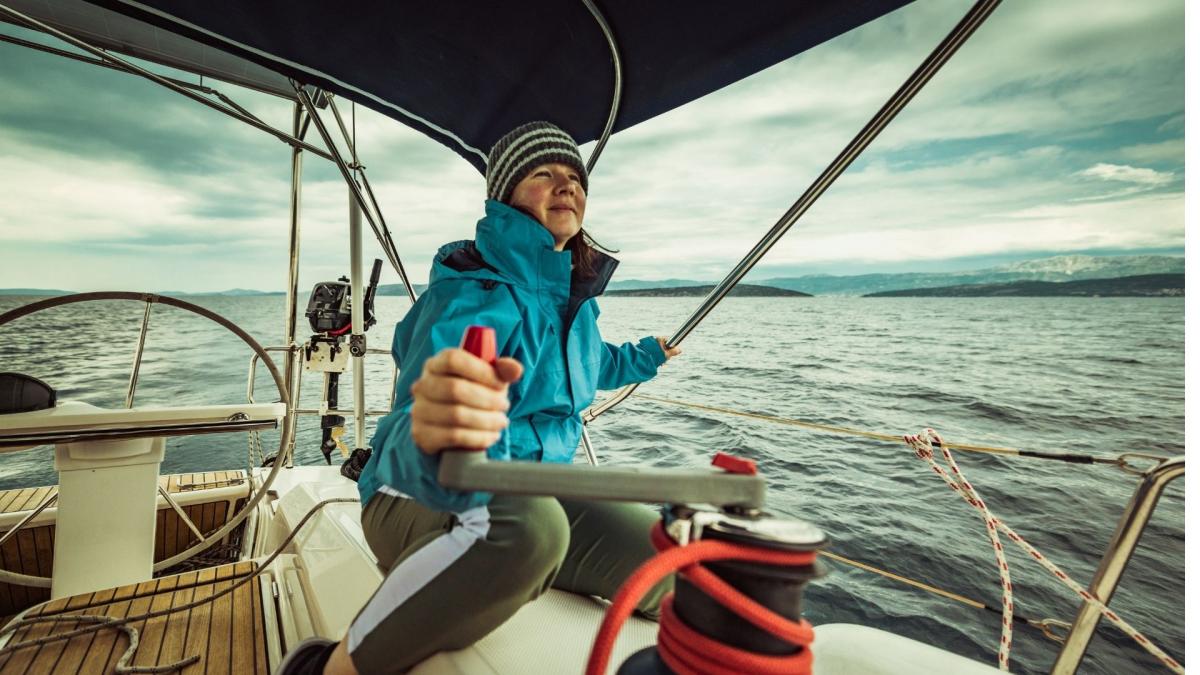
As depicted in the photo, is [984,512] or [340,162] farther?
[340,162]

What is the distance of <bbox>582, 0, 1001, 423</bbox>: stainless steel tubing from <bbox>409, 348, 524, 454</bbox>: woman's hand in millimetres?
1018

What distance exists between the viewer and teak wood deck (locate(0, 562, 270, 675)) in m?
1.11

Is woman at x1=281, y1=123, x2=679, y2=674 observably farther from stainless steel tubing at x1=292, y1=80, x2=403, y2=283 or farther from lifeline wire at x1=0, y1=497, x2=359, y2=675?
stainless steel tubing at x1=292, y1=80, x2=403, y2=283

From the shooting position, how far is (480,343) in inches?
17.8

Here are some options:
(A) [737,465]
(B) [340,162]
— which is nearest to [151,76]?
(B) [340,162]

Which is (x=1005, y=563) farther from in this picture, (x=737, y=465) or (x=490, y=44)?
(x=490, y=44)

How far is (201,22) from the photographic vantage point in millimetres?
1216

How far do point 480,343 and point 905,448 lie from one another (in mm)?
6364

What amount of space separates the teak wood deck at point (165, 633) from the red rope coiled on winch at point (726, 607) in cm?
110

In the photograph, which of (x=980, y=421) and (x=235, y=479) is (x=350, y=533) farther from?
(x=980, y=421)

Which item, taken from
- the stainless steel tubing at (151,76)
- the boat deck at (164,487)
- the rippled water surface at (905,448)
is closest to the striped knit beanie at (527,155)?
the stainless steel tubing at (151,76)

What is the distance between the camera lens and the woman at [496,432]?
1.90 feet

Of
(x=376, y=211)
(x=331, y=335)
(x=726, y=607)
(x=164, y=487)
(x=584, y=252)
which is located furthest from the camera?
(x=331, y=335)

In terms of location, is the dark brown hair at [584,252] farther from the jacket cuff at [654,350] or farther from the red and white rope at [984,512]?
the red and white rope at [984,512]
